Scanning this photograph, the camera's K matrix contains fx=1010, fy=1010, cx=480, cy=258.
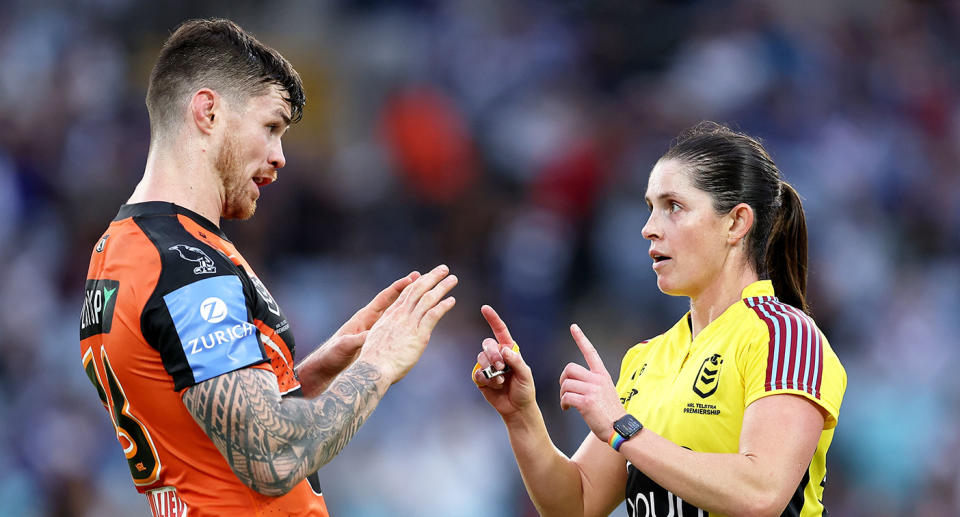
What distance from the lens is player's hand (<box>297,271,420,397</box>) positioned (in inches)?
141

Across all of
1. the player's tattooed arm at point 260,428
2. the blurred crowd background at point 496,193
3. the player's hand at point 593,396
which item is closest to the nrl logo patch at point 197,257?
the player's tattooed arm at point 260,428

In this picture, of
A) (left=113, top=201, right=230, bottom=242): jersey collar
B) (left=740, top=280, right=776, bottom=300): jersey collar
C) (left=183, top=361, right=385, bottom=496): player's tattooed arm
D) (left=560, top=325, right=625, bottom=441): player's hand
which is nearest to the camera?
(left=183, top=361, right=385, bottom=496): player's tattooed arm

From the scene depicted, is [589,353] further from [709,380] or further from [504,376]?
[504,376]

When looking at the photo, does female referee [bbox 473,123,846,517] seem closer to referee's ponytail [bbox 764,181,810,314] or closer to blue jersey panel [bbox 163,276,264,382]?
referee's ponytail [bbox 764,181,810,314]

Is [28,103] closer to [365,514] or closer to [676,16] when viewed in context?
[365,514]

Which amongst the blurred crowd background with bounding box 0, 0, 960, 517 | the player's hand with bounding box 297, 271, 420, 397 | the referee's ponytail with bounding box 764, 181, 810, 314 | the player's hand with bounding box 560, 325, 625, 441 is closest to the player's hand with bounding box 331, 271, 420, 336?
the player's hand with bounding box 297, 271, 420, 397

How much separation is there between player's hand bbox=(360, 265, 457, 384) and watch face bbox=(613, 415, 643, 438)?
2.13ft

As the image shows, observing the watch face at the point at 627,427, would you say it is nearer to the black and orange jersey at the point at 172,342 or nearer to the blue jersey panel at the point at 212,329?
the black and orange jersey at the point at 172,342

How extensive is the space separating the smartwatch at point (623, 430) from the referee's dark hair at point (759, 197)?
851mm

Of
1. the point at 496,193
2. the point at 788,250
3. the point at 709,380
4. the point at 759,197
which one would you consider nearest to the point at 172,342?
the point at 709,380

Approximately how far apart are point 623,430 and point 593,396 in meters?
0.15

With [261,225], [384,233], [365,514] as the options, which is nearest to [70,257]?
[261,225]

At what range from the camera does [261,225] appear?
9078 millimetres

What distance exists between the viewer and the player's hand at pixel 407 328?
3.07 m
